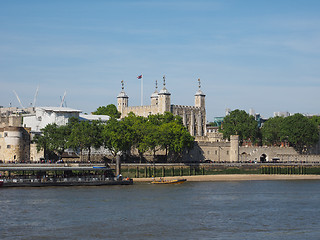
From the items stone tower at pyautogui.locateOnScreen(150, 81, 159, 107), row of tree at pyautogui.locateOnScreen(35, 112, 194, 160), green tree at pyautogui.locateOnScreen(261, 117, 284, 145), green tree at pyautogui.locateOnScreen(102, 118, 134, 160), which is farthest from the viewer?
green tree at pyautogui.locateOnScreen(261, 117, 284, 145)

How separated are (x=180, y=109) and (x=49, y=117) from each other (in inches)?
1399

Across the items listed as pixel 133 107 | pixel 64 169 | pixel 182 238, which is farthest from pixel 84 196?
pixel 133 107

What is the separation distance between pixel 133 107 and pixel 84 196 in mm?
78482

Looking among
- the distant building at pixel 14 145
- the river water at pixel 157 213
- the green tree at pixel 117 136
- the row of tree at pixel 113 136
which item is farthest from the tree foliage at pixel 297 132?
the distant building at pixel 14 145

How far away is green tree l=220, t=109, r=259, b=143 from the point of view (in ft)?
504

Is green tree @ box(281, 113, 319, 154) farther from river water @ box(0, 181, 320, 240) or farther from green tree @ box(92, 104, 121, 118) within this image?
river water @ box(0, 181, 320, 240)

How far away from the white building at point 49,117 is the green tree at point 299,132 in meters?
49.1

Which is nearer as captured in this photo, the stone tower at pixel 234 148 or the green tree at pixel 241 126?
the stone tower at pixel 234 148

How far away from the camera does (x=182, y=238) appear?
51.3 meters

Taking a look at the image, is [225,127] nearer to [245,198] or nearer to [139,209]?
[245,198]

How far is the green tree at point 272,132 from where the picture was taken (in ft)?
510

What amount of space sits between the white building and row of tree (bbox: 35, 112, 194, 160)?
5085mm

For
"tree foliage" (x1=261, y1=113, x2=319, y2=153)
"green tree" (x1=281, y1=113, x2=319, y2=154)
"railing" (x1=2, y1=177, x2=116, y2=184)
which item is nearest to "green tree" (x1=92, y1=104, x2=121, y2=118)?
"tree foliage" (x1=261, y1=113, x2=319, y2=153)

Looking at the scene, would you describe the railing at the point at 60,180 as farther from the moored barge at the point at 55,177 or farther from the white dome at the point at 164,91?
the white dome at the point at 164,91
